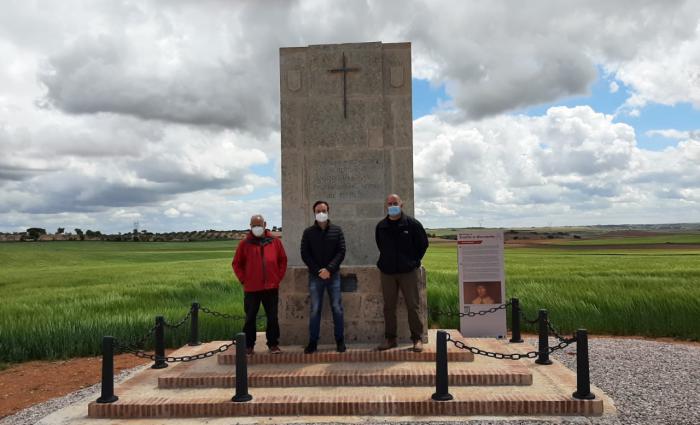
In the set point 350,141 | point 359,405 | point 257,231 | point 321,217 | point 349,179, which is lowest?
point 359,405

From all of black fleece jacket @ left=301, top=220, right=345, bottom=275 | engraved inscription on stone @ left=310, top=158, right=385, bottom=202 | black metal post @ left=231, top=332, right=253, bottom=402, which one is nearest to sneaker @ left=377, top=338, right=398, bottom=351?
black fleece jacket @ left=301, top=220, right=345, bottom=275

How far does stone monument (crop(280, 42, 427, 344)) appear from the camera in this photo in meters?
7.89

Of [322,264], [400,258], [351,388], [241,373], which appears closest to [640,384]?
[400,258]

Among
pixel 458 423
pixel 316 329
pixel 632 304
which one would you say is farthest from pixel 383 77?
Result: pixel 632 304

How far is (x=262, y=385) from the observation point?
6.38m

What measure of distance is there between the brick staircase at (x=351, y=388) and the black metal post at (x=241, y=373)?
0.10 meters

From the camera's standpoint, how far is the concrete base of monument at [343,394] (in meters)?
5.65

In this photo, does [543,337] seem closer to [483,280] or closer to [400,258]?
[483,280]

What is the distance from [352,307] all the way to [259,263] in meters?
1.68

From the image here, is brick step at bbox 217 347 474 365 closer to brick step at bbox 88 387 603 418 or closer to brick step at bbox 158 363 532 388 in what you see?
brick step at bbox 158 363 532 388

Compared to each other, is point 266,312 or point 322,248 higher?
point 322,248

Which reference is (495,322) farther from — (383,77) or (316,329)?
(383,77)

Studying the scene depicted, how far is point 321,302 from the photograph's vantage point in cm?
694

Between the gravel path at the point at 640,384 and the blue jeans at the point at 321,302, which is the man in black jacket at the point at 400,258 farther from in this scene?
the gravel path at the point at 640,384
